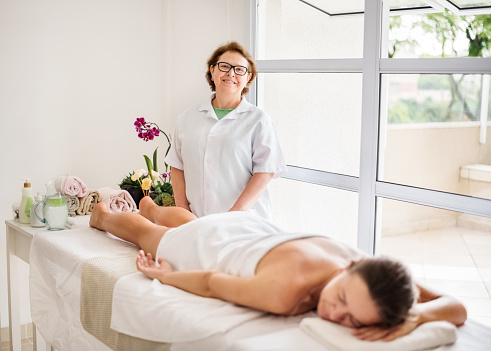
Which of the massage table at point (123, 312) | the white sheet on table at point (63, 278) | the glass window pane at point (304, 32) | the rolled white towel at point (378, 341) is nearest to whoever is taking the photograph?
the rolled white towel at point (378, 341)

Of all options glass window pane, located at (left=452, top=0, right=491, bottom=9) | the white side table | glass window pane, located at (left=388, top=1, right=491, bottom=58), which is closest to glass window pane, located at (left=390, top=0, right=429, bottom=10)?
glass window pane, located at (left=388, top=1, right=491, bottom=58)

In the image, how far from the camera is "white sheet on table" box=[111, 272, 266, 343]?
166 cm

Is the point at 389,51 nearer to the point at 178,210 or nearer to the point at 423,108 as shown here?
the point at 423,108

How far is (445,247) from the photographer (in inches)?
105

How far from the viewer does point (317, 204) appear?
3.30 metres

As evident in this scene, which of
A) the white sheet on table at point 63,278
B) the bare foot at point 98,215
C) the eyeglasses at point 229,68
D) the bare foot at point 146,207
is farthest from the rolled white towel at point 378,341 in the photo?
the eyeglasses at point 229,68

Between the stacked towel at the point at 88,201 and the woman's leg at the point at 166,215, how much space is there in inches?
17.6

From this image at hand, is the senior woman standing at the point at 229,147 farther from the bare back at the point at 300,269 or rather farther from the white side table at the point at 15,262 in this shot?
the bare back at the point at 300,269

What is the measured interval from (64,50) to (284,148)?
4.38 feet

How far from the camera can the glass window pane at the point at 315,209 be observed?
3100 mm

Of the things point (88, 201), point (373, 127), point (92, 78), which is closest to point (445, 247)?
point (373, 127)

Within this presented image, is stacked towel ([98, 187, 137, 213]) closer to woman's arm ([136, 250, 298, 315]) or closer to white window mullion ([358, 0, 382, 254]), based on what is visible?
woman's arm ([136, 250, 298, 315])

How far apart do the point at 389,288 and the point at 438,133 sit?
4.36ft

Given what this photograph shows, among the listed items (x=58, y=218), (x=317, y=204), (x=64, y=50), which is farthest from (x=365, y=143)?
(x=64, y=50)
